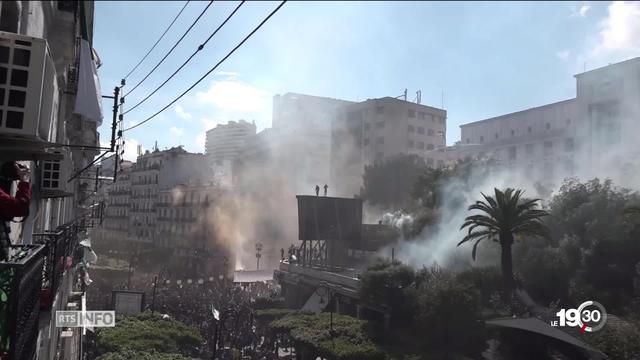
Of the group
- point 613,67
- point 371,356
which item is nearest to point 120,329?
point 371,356

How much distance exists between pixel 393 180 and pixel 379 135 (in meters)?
13.6

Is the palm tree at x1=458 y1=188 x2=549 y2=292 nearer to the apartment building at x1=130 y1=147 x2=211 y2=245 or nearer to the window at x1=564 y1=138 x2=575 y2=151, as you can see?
the window at x1=564 y1=138 x2=575 y2=151

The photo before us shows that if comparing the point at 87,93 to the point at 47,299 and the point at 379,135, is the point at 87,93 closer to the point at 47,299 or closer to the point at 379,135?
the point at 47,299

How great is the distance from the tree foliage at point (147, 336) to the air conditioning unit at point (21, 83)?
13.0m

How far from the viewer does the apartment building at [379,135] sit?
7225cm

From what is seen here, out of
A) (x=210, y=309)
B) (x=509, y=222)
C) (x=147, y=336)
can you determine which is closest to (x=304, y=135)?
(x=210, y=309)

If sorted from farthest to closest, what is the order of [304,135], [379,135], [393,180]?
1. [304,135]
2. [379,135]
3. [393,180]

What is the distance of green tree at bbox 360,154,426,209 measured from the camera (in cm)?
6084

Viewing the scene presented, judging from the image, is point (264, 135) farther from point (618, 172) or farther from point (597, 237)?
point (597, 237)

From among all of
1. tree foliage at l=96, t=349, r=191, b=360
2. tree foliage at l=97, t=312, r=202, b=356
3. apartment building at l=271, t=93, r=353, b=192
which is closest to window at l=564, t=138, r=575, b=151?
apartment building at l=271, t=93, r=353, b=192

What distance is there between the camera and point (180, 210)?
71938 mm

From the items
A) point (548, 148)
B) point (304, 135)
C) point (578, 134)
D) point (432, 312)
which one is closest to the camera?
point (432, 312)

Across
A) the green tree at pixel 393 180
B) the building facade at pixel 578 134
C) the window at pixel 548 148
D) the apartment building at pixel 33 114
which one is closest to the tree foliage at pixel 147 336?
the apartment building at pixel 33 114

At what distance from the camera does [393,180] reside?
61.0 m
